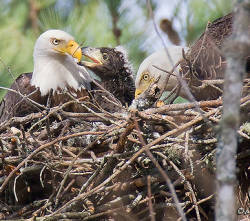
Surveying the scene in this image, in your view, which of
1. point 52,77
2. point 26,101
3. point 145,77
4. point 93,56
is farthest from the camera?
point 93,56

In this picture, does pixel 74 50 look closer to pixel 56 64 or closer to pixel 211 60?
pixel 56 64

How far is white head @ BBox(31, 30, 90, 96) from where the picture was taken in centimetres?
429

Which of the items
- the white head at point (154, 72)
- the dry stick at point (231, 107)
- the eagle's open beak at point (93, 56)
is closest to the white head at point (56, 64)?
the eagle's open beak at point (93, 56)

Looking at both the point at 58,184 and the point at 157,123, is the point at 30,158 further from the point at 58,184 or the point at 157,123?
the point at 157,123

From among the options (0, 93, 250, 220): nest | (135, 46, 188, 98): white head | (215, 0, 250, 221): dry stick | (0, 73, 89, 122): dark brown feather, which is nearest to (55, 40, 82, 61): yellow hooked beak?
(0, 73, 89, 122): dark brown feather

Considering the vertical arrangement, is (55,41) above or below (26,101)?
above

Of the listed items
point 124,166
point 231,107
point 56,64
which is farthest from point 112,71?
point 231,107

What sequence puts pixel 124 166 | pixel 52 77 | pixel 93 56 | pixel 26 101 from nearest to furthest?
1. pixel 124 166
2. pixel 26 101
3. pixel 52 77
4. pixel 93 56

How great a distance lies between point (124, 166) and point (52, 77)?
128 centimetres

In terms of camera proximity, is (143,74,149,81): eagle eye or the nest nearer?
the nest

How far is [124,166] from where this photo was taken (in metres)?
3.26

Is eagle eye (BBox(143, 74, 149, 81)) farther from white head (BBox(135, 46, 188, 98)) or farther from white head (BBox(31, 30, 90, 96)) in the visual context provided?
white head (BBox(31, 30, 90, 96))

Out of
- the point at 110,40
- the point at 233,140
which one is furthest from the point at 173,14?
the point at 233,140

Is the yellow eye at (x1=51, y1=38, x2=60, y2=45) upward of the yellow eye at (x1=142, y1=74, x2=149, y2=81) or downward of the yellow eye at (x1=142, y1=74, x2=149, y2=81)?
upward
